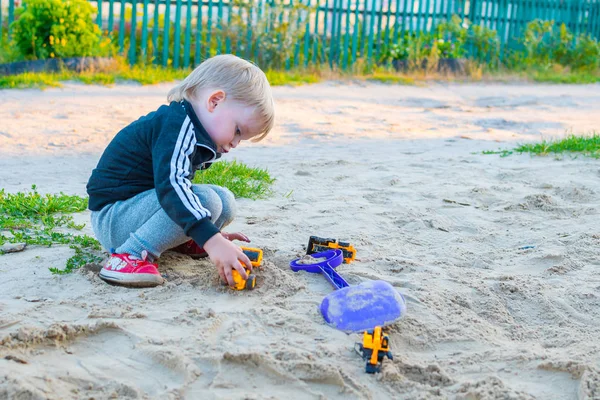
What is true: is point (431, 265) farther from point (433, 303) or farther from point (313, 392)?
point (313, 392)

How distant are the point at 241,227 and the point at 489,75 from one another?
8.52 metres

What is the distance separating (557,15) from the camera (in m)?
13.5

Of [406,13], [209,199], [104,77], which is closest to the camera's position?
[209,199]

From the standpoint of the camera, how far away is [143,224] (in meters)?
2.82

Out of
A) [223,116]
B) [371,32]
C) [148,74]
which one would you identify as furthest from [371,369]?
[371,32]

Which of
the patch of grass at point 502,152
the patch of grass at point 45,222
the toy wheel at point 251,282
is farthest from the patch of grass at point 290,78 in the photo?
the toy wheel at point 251,282

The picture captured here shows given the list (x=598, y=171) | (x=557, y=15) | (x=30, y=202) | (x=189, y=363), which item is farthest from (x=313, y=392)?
(x=557, y=15)

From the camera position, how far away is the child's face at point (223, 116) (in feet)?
8.94

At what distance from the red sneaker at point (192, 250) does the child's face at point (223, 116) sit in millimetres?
545

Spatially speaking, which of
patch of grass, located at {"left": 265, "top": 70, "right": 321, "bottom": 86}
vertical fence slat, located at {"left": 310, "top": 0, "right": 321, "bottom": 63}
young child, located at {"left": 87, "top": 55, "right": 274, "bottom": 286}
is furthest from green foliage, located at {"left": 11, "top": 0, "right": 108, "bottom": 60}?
young child, located at {"left": 87, "top": 55, "right": 274, "bottom": 286}

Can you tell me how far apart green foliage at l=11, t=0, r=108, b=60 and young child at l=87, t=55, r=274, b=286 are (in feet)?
20.4

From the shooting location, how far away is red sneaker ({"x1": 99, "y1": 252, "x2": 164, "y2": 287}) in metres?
2.64

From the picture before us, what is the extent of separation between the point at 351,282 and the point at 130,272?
2.75 feet

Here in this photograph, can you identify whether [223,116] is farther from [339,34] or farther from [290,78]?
[339,34]
